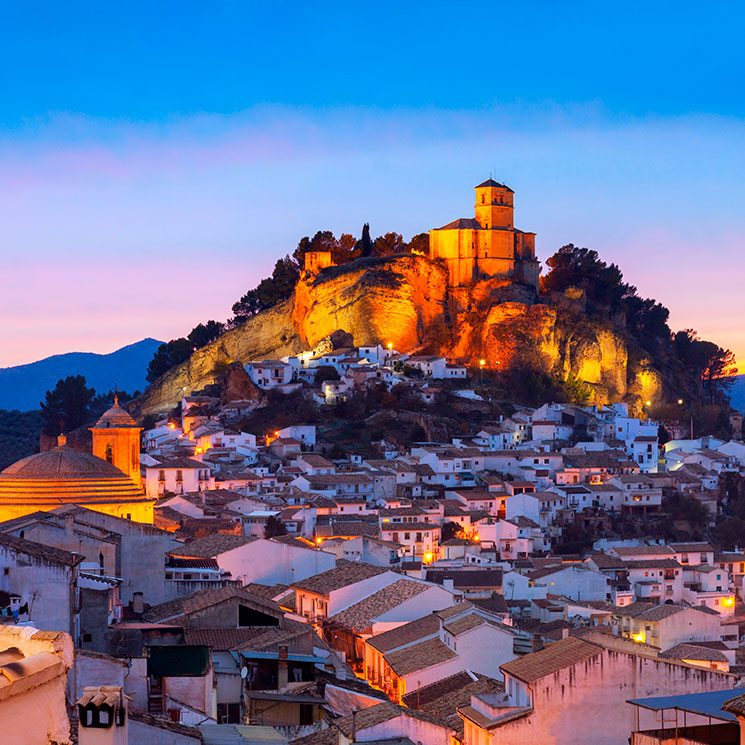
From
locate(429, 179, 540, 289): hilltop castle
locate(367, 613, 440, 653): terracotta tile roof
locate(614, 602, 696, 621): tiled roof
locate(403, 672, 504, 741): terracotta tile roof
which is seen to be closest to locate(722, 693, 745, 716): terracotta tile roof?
locate(403, 672, 504, 741): terracotta tile roof

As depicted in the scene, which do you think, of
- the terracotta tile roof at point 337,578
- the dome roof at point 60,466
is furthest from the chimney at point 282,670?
the dome roof at point 60,466

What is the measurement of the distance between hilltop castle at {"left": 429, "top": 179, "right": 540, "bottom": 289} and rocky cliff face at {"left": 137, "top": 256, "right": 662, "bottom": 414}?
1098 mm

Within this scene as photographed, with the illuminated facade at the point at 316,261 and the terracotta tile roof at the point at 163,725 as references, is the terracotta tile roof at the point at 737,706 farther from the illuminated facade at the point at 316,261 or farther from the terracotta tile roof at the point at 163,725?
the illuminated facade at the point at 316,261

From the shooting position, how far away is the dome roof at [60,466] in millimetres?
36188

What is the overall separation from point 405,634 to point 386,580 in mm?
4020

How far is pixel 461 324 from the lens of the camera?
7906 cm

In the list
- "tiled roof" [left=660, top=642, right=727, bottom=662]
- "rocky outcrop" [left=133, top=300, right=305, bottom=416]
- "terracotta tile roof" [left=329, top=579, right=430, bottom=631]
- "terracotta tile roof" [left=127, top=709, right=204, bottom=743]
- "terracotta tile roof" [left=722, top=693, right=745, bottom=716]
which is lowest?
"tiled roof" [left=660, top=642, right=727, bottom=662]

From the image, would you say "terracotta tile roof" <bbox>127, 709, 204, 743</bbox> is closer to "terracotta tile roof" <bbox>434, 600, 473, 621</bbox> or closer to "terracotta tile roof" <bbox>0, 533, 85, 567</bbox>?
"terracotta tile roof" <bbox>0, 533, 85, 567</bbox>

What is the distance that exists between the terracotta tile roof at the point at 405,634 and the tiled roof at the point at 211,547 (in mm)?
5793

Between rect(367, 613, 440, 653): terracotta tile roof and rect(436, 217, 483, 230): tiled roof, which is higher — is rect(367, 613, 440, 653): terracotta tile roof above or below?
below

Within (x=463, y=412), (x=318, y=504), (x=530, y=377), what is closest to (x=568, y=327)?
(x=530, y=377)

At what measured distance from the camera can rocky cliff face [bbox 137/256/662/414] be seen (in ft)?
253

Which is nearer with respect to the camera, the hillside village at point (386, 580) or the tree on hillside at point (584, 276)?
the hillside village at point (386, 580)

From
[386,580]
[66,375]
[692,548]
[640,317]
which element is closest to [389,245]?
[640,317]
